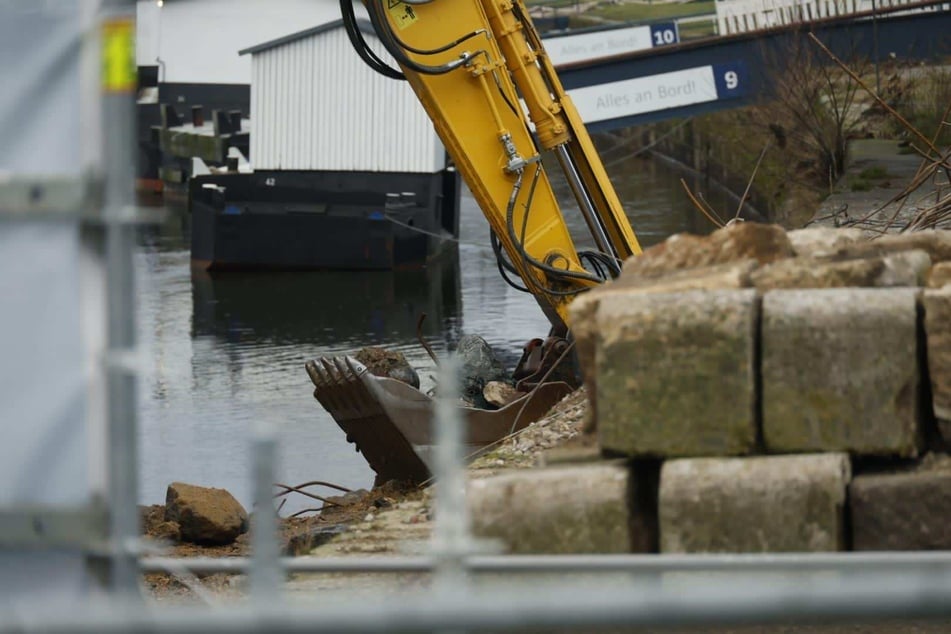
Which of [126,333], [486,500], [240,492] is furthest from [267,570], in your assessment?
[240,492]

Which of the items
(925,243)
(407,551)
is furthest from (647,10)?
(925,243)

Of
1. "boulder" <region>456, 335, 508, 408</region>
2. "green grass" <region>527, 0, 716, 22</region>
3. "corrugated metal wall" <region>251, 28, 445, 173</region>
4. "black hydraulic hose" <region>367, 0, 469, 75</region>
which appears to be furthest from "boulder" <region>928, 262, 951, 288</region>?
"green grass" <region>527, 0, 716, 22</region>

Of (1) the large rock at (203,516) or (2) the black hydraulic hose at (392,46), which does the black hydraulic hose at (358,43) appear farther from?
(1) the large rock at (203,516)

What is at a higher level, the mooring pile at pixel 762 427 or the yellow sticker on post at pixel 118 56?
the yellow sticker on post at pixel 118 56

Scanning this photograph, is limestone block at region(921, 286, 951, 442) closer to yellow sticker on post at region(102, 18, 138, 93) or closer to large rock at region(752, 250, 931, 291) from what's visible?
large rock at region(752, 250, 931, 291)

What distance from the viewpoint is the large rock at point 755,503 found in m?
4.70

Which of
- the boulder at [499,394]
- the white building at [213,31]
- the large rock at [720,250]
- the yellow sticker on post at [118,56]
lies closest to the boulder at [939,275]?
the large rock at [720,250]

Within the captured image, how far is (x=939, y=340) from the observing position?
15.3ft

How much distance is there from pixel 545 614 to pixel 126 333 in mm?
1240

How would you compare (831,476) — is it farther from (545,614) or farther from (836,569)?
(545,614)

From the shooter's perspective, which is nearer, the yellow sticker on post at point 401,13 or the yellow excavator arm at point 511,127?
the yellow sticker on post at point 401,13

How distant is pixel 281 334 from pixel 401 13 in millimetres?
10746

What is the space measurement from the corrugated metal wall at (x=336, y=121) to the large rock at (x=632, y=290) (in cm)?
2066

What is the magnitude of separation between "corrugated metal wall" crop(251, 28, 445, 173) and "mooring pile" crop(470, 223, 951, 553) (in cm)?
2096
